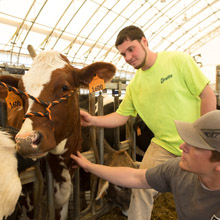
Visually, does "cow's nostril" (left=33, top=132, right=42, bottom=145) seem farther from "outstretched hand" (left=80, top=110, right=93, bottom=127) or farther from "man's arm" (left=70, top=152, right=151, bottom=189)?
"outstretched hand" (left=80, top=110, right=93, bottom=127)

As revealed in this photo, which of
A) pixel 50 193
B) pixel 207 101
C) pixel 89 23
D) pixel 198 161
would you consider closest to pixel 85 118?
pixel 50 193

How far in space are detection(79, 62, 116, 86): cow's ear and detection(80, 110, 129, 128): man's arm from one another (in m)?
0.36

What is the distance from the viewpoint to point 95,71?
2.07 metres

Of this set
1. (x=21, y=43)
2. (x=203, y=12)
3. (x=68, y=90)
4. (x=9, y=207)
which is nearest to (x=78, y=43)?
(x=21, y=43)

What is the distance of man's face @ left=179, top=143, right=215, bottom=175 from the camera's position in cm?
124

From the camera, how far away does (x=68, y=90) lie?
1.86 meters

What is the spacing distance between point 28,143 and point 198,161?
3.38 feet

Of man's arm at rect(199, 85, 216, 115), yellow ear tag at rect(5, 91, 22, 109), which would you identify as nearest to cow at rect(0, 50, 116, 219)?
yellow ear tag at rect(5, 91, 22, 109)

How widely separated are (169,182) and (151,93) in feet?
3.11

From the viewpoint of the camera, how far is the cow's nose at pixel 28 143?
4.35 ft

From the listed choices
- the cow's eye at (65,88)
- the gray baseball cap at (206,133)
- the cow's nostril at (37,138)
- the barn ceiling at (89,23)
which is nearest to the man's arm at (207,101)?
the gray baseball cap at (206,133)

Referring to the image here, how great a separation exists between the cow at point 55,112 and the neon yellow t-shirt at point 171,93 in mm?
451

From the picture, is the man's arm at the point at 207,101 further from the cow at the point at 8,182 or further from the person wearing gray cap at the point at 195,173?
the cow at the point at 8,182

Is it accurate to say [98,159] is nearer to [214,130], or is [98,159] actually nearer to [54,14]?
[214,130]
